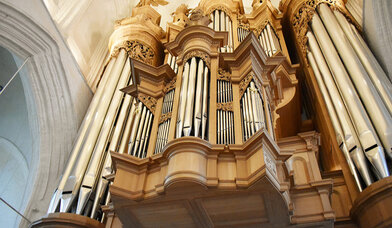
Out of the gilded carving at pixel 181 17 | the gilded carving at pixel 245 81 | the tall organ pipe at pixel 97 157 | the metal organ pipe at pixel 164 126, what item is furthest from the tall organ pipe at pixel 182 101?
the gilded carving at pixel 181 17

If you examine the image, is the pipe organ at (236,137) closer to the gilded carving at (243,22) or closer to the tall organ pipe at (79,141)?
the tall organ pipe at (79,141)

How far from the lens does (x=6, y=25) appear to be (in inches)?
209

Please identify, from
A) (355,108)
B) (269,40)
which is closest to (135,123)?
(355,108)

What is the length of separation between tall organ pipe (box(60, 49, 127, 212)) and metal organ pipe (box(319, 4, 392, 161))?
12.1ft

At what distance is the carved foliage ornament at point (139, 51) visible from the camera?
6980 millimetres

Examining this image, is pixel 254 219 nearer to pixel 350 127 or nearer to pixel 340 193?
pixel 340 193

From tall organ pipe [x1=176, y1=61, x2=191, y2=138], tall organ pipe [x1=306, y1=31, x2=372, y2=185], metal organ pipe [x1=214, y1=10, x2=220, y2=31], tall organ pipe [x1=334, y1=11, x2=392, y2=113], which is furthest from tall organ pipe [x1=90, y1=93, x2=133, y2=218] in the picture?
tall organ pipe [x1=334, y1=11, x2=392, y2=113]

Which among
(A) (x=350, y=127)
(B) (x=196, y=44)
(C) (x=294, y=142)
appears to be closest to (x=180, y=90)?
(B) (x=196, y=44)

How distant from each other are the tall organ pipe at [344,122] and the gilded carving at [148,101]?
2380 mm

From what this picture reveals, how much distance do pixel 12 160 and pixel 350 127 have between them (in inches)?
252

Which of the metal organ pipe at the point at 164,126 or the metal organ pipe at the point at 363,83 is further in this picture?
the metal organ pipe at the point at 363,83

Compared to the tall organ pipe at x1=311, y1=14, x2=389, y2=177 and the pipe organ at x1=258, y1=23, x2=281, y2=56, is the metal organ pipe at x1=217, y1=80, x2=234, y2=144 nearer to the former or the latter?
the tall organ pipe at x1=311, y1=14, x2=389, y2=177

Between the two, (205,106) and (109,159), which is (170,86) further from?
(109,159)

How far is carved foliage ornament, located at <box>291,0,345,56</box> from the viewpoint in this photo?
618 cm
